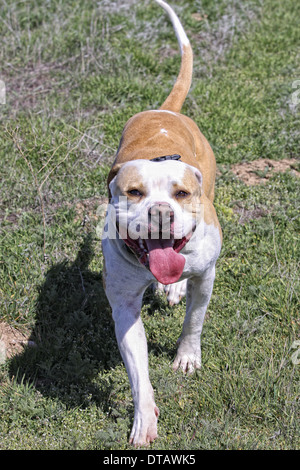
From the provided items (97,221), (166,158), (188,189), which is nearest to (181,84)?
(97,221)

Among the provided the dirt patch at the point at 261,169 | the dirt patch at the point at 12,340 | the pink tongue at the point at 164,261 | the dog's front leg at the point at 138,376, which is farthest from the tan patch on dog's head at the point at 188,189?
the dirt patch at the point at 261,169

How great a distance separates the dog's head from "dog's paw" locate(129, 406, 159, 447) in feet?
2.48

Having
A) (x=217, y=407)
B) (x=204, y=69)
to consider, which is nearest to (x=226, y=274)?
(x=217, y=407)

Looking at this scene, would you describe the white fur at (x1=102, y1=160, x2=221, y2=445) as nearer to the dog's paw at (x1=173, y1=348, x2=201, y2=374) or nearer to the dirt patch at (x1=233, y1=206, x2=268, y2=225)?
the dog's paw at (x1=173, y1=348, x2=201, y2=374)

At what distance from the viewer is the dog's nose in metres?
2.98

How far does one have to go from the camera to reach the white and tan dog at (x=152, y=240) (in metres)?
3.08

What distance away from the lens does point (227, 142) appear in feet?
20.0

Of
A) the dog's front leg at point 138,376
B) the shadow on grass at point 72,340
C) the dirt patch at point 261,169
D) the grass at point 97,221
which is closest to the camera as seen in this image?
the dog's front leg at point 138,376

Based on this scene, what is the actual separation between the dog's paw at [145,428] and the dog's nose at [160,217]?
100 cm

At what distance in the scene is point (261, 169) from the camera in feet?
19.2

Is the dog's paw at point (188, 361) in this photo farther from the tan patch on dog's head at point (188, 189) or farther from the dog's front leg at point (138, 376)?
the tan patch on dog's head at point (188, 189)

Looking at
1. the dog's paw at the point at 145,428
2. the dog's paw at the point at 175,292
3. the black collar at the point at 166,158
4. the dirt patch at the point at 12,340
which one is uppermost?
the black collar at the point at 166,158

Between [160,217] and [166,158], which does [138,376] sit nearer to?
[160,217]

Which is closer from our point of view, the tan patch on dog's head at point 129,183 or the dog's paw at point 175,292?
the tan patch on dog's head at point 129,183
